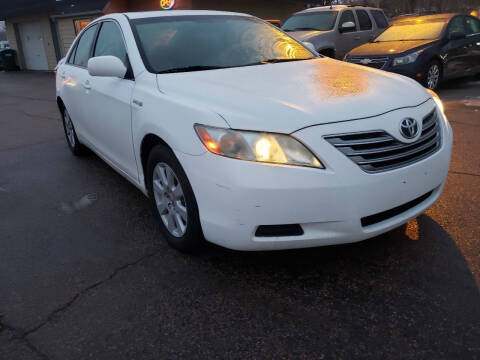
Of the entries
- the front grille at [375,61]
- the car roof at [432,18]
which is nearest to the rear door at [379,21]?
the car roof at [432,18]

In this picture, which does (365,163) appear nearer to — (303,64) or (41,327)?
(303,64)

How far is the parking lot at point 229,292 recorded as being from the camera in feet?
6.85

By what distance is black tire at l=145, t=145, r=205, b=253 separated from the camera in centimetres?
257

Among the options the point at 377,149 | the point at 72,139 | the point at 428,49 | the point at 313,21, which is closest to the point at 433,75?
the point at 428,49

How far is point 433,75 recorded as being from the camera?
870 centimetres

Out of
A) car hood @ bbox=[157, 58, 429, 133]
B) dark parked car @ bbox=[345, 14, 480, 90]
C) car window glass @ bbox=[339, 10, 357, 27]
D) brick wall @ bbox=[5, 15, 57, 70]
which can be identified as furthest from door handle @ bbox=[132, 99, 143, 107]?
brick wall @ bbox=[5, 15, 57, 70]

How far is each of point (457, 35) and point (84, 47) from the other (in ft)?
26.1

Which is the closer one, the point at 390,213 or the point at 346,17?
the point at 390,213

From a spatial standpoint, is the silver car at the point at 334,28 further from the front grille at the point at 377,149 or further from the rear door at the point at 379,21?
the front grille at the point at 377,149

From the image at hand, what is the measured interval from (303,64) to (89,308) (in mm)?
2405

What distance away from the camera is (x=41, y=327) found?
2.28 metres

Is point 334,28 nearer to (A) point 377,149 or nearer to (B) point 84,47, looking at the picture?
(B) point 84,47

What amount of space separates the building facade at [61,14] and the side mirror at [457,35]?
8855mm

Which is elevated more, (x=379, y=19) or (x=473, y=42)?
(x=379, y=19)
